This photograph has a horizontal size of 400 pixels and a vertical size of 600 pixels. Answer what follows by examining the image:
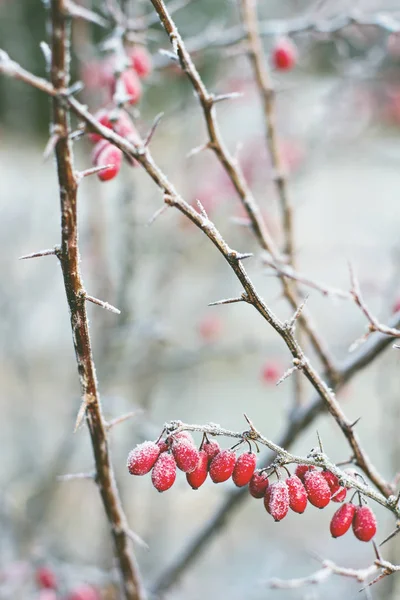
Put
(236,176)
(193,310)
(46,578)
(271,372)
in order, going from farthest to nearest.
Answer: (193,310) < (271,372) < (46,578) < (236,176)

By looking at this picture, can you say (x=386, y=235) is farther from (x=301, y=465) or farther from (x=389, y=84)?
(x=301, y=465)

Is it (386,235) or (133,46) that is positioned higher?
(386,235)

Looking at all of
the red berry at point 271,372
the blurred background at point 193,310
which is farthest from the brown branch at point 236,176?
the red berry at point 271,372

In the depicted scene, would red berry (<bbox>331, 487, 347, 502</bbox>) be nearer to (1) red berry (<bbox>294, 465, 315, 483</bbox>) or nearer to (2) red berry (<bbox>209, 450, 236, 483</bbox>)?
(1) red berry (<bbox>294, 465, 315, 483</bbox>)

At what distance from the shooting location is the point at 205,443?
79 cm

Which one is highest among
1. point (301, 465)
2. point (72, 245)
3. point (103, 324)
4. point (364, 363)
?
point (103, 324)

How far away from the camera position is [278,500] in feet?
2.35

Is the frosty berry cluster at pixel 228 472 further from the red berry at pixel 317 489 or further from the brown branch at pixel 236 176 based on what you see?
the brown branch at pixel 236 176

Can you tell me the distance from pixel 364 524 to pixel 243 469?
20 centimetres

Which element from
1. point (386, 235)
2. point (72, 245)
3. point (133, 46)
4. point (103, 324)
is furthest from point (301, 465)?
point (386, 235)

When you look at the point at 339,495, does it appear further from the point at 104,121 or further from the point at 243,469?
the point at 104,121

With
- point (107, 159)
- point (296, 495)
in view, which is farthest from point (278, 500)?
point (107, 159)

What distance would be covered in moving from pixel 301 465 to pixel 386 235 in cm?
389

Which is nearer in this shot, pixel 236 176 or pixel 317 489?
pixel 317 489
